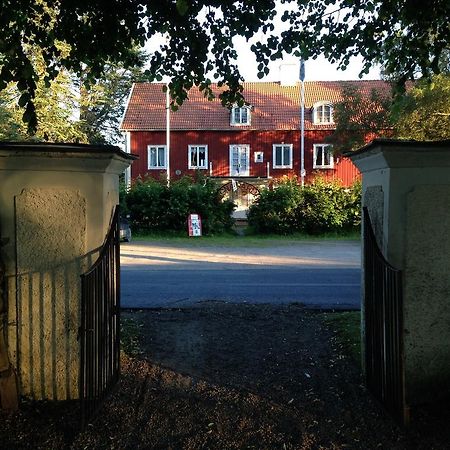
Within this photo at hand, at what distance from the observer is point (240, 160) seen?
40.1 m

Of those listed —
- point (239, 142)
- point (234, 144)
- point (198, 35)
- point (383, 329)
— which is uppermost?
point (239, 142)

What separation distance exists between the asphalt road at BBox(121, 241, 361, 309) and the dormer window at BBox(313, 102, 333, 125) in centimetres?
2120

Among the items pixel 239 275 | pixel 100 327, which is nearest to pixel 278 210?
pixel 239 275

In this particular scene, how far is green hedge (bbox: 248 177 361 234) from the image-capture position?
997 inches

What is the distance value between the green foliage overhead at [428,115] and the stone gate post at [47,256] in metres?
20.5

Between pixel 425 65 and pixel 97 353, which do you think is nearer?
pixel 97 353

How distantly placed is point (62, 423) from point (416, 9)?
5.52 meters

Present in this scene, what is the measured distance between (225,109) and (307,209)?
1814 centimetres

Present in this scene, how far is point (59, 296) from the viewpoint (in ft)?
14.4

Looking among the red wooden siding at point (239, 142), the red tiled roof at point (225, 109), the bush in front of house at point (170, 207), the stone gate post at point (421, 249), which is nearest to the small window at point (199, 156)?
the red wooden siding at point (239, 142)

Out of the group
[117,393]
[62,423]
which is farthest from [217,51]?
[62,423]

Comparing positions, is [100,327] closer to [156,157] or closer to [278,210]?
[278,210]

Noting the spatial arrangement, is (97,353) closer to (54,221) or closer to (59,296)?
(59,296)

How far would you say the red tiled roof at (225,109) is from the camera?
131 ft
